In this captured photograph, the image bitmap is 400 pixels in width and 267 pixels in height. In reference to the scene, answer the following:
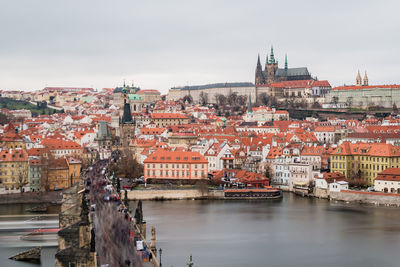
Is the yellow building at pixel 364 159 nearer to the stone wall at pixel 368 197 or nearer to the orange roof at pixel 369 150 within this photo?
the orange roof at pixel 369 150

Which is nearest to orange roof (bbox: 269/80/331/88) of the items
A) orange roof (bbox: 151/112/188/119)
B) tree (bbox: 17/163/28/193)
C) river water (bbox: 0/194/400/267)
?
orange roof (bbox: 151/112/188/119)

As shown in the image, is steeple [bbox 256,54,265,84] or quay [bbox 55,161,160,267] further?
steeple [bbox 256,54,265,84]

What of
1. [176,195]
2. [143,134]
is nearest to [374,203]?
[176,195]

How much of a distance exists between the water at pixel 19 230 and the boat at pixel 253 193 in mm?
9801

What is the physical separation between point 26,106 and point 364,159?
77797 millimetres

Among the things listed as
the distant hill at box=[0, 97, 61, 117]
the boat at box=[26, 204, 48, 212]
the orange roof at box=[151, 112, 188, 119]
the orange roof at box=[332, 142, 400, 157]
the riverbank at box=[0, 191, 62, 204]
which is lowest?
the boat at box=[26, 204, 48, 212]

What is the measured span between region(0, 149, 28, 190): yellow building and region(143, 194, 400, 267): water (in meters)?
7.77

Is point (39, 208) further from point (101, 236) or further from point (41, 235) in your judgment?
point (101, 236)

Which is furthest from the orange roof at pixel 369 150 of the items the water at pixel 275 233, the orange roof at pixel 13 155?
the orange roof at pixel 13 155

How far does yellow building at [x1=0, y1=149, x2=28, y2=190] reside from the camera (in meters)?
36.4

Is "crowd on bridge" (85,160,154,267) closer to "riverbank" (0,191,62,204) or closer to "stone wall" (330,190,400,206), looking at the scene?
"riverbank" (0,191,62,204)

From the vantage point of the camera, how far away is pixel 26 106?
106188 millimetres

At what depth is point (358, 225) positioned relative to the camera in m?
27.3

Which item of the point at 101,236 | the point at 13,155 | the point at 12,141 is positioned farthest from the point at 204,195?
the point at 12,141
